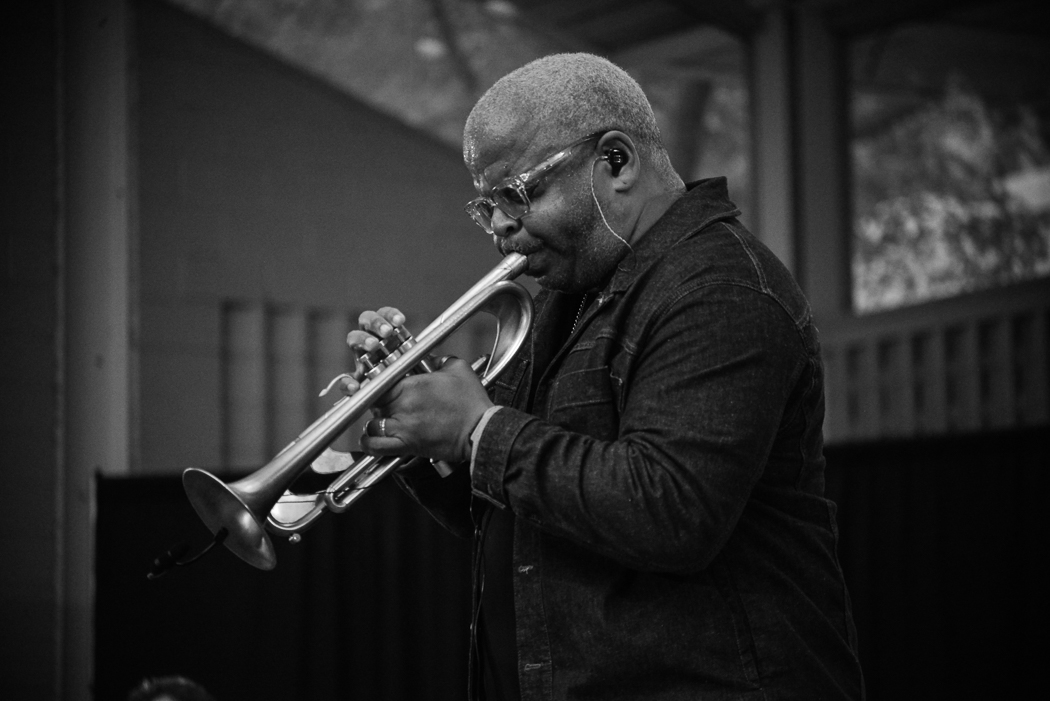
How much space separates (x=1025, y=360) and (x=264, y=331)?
3309 mm

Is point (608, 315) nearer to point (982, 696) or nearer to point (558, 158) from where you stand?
point (558, 158)

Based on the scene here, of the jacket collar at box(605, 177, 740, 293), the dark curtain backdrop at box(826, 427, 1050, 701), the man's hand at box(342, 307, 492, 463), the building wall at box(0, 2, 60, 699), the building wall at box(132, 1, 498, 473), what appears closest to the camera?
the man's hand at box(342, 307, 492, 463)

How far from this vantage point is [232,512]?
5.40 feet

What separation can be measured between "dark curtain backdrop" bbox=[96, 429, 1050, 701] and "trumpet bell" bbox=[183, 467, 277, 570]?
5.08 ft

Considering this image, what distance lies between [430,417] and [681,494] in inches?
14.1

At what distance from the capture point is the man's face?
1709 mm

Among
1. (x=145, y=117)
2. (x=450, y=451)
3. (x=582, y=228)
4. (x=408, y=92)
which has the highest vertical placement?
(x=408, y=92)

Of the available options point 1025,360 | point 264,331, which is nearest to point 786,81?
point 1025,360

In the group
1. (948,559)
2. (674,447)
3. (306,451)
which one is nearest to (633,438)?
(674,447)

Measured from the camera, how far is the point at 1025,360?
5.15 metres

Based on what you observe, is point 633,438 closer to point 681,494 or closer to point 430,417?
point 681,494

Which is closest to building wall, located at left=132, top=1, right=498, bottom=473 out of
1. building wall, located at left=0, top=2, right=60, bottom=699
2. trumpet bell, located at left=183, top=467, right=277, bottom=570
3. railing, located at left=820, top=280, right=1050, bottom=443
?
building wall, located at left=0, top=2, right=60, bottom=699

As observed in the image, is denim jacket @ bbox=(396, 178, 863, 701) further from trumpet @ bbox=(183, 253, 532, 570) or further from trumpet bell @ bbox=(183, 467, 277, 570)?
trumpet bell @ bbox=(183, 467, 277, 570)

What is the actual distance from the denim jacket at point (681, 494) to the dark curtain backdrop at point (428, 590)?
69.4 inches
